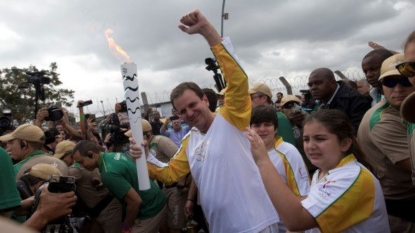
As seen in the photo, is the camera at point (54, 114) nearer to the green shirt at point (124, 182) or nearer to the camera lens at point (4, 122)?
the camera lens at point (4, 122)

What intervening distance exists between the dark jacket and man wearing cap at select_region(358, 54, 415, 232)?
1.49 meters

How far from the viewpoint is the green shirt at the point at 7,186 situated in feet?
A: 7.98

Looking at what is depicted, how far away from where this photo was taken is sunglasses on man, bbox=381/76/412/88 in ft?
8.68

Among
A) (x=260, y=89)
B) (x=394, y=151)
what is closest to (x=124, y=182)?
(x=260, y=89)

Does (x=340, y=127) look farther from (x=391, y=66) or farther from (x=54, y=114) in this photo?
(x=54, y=114)

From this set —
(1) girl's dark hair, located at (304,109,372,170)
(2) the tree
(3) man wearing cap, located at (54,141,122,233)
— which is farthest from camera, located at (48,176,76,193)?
(2) the tree

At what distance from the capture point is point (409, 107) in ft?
5.92

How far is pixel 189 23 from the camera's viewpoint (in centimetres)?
247

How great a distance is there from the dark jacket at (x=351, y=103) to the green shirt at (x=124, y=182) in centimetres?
242

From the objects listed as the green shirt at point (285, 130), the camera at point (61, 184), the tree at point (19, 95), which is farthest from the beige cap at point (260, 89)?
the tree at point (19, 95)

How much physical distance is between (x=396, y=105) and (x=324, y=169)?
31.4 inches

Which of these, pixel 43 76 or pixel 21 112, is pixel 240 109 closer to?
pixel 43 76

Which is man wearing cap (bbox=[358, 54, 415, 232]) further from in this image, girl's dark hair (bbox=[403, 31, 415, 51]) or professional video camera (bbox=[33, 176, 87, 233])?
professional video camera (bbox=[33, 176, 87, 233])

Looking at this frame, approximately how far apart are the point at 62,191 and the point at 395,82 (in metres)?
2.37
